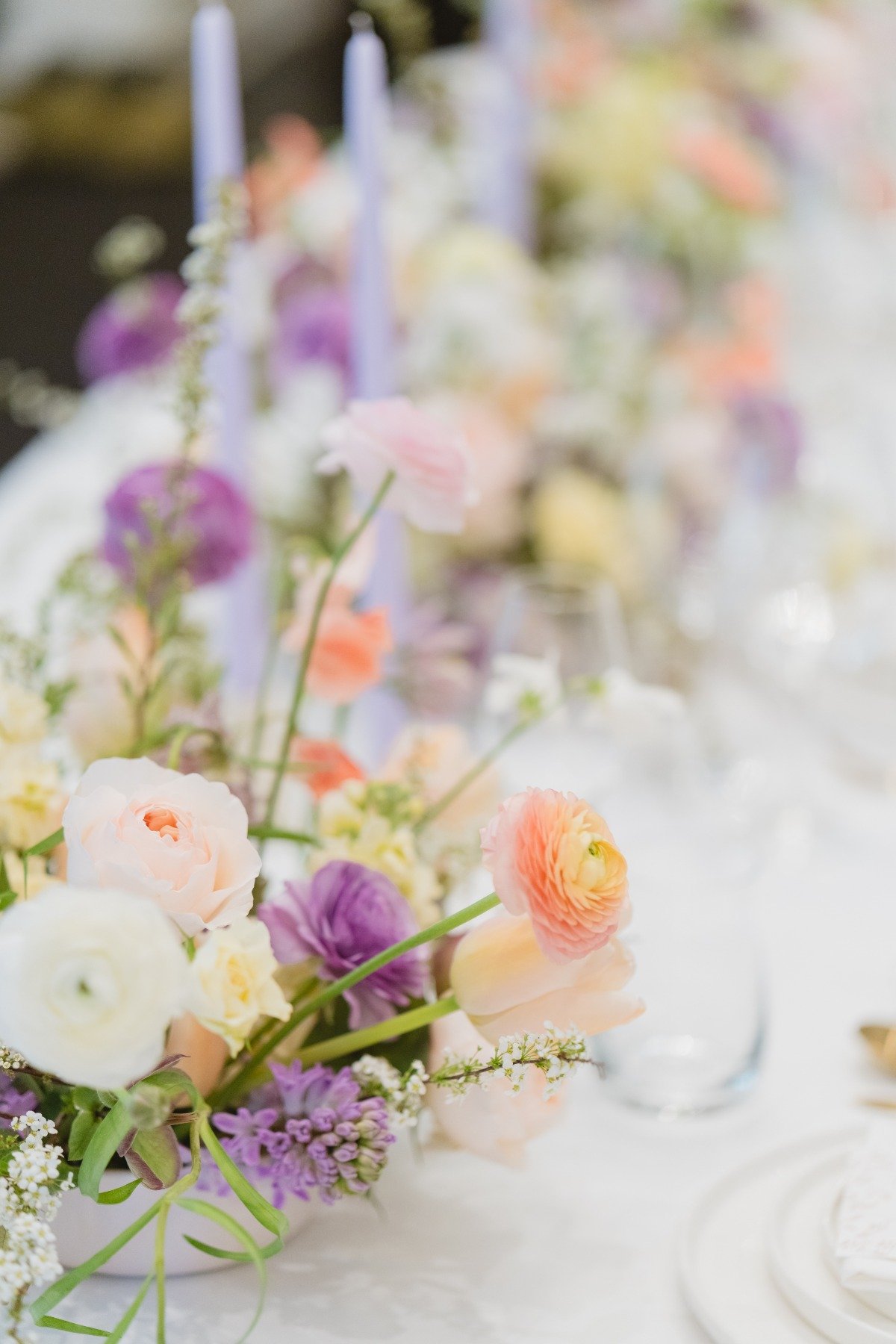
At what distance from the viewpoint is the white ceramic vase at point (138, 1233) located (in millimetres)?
561

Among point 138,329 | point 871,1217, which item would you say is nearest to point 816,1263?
point 871,1217

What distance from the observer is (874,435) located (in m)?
1.45

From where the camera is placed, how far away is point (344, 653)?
2.30 ft

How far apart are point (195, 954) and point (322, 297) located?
1.03 m

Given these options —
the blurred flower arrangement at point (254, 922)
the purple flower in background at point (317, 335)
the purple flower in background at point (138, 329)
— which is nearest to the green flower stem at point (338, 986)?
the blurred flower arrangement at point (254, 922)

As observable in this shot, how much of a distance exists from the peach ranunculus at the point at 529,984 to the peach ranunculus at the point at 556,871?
0.04 m

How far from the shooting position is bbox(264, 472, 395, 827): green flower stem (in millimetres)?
622

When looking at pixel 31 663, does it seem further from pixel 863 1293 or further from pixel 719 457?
pixel 719 457

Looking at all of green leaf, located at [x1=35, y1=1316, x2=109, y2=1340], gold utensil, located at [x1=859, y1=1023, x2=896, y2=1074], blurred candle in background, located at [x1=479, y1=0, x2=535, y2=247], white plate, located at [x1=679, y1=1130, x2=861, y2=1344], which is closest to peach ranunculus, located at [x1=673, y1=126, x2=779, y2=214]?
blurred candle in background, located at [x1=479, y1=0, x2=535, y2=247]

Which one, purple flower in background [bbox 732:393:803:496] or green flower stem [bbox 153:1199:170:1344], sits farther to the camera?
purple flower in background [bbox 732:393:803:496]

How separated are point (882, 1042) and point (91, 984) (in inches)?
20.2

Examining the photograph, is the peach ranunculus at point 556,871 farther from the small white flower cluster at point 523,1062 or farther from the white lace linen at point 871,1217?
the white lace linen at point 871,1217

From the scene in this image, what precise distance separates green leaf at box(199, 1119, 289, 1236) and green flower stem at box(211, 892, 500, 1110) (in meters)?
0.08

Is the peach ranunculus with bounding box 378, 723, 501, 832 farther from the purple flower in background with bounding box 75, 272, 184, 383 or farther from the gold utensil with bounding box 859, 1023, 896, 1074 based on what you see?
the purple flower in background with bounding box 75, 272, 184, 383
